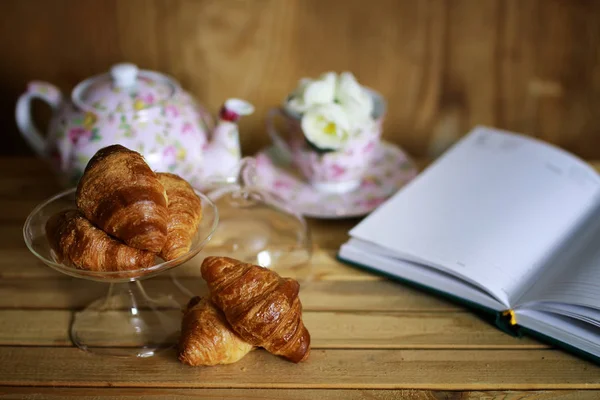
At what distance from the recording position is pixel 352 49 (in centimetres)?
110

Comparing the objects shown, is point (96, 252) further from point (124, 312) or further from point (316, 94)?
point (316, 94)

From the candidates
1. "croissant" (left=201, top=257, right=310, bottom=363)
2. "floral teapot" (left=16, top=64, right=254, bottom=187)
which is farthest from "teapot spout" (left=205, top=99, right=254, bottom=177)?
"croissant" (left=201, top=257, right=310, bottom=363)

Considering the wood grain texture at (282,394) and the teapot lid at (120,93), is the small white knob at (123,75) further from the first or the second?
the wood grain texture at (282,394)

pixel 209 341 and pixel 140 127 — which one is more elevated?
pixel 140 127

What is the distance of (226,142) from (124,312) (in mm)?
265

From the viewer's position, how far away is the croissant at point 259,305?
641 millimetres

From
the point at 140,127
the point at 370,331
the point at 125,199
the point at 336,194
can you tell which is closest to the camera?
the point at 125,199

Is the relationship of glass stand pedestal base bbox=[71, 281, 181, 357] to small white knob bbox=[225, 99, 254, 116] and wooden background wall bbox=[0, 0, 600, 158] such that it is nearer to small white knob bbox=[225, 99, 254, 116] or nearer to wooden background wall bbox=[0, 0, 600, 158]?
small white knob bbox=[225, 99, 254, 116]

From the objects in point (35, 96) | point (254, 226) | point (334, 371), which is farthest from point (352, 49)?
point (334, 371)

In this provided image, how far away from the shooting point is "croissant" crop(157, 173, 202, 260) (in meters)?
0.64

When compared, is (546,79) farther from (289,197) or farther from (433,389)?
(433,389)

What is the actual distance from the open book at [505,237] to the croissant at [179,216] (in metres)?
0.23

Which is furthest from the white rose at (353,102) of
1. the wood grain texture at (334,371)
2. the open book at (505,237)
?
the wood grain texture at (334,371)

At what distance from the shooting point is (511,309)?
0.71 meters
